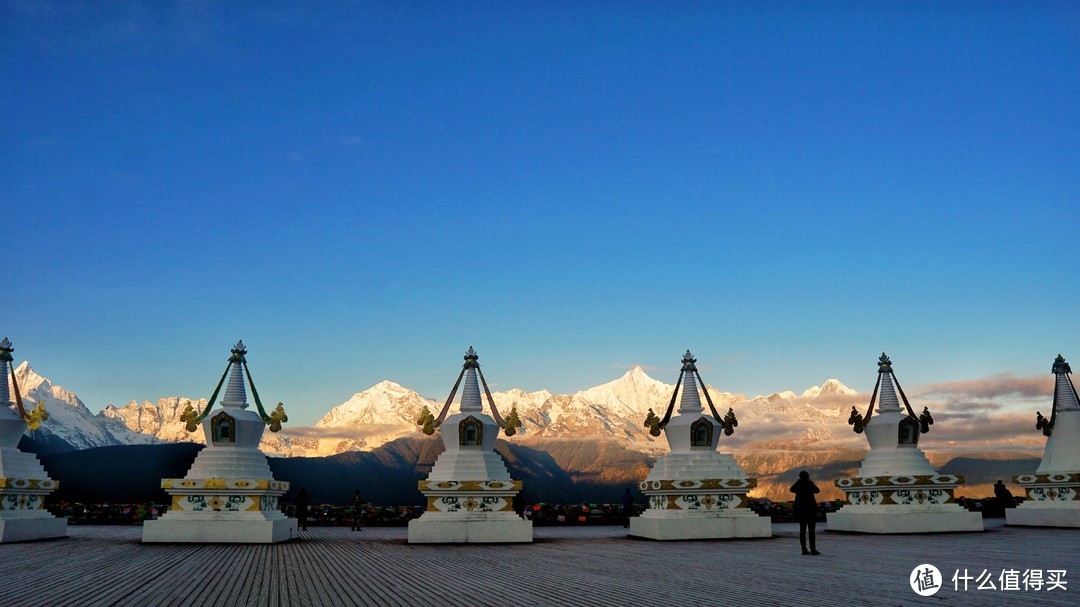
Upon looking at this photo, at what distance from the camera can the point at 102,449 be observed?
142 meters

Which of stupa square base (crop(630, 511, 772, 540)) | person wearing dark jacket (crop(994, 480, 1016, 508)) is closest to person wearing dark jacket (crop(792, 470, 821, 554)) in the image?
stupa square base (crop(630, 511, 772, 540))

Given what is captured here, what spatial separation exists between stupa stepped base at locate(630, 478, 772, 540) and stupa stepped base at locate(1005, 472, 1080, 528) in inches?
551

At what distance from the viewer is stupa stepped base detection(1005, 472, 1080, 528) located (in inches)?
1261

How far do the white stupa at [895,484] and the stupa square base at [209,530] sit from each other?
21514 millimetres

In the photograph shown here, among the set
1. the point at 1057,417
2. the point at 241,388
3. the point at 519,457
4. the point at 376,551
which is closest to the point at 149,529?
the point at 241,388

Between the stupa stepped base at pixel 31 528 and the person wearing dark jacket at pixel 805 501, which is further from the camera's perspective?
the stupa stepped base at pixel 31 528

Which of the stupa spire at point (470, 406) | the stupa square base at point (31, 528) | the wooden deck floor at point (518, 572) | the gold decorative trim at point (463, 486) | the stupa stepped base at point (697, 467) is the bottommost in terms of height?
the stupa square base at point (31, 528)

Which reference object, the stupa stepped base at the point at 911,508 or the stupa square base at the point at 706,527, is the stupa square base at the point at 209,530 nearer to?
the stupa square base at the point at 706,527

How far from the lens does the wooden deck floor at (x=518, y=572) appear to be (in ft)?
36.9

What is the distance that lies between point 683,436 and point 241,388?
652 inches

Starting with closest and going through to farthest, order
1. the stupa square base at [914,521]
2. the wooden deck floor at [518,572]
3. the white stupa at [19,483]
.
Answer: the wooden deck floor at [518,572]
the white stupa at [19,483]
the stupa square base at [914,521]

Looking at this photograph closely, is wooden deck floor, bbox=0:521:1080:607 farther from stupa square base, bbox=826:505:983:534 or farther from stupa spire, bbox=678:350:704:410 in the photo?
stupa spire, bbox=678:350:704:410

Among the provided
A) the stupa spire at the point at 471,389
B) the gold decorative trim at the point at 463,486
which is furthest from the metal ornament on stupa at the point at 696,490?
the stupa spire at the point at 471,389

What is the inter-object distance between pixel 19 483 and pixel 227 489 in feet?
23.3
